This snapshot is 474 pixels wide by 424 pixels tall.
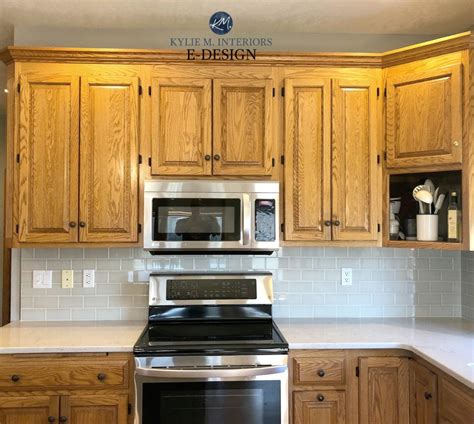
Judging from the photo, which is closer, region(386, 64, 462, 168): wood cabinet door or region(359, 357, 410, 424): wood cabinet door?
region(359, 357, 410, 424): wood cabinet door

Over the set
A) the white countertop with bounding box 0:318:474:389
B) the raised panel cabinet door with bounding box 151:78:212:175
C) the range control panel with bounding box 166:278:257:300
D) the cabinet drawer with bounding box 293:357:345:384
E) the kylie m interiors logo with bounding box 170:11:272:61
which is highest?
the kylie m interiors logo with bounding box 170:11:272:61

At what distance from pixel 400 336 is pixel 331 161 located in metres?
0.98

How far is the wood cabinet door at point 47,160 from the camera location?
2.23 metres

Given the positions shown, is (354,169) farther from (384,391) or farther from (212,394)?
(212,394)

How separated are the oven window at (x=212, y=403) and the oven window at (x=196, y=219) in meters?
0.73

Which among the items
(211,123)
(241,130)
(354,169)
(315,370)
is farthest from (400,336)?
(211,123)

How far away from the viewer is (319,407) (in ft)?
6.56

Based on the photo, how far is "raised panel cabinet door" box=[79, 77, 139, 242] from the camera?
226 centimetres

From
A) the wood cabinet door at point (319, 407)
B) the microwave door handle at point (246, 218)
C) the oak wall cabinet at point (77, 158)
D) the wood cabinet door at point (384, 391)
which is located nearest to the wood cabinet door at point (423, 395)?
the wood cabinet door at point (384, 391)

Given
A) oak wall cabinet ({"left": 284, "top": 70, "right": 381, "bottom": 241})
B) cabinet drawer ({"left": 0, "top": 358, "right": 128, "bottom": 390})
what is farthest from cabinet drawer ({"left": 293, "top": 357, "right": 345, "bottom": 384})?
cabinet drawer ({"left": 0, "top": 358, "right": 128, "bottom": 390})

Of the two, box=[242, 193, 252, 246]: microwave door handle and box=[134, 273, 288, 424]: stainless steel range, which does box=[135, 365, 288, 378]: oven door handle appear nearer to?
box=[134, 273, 288, 424]: stainless steel range

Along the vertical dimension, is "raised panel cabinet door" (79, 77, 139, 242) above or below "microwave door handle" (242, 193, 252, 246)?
above

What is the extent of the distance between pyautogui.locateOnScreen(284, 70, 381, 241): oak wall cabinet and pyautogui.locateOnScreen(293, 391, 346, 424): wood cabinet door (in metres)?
0.79

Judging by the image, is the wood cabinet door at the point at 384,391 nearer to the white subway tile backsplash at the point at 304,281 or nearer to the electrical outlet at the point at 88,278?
the white subway tile backsplash at the point at 304,281
